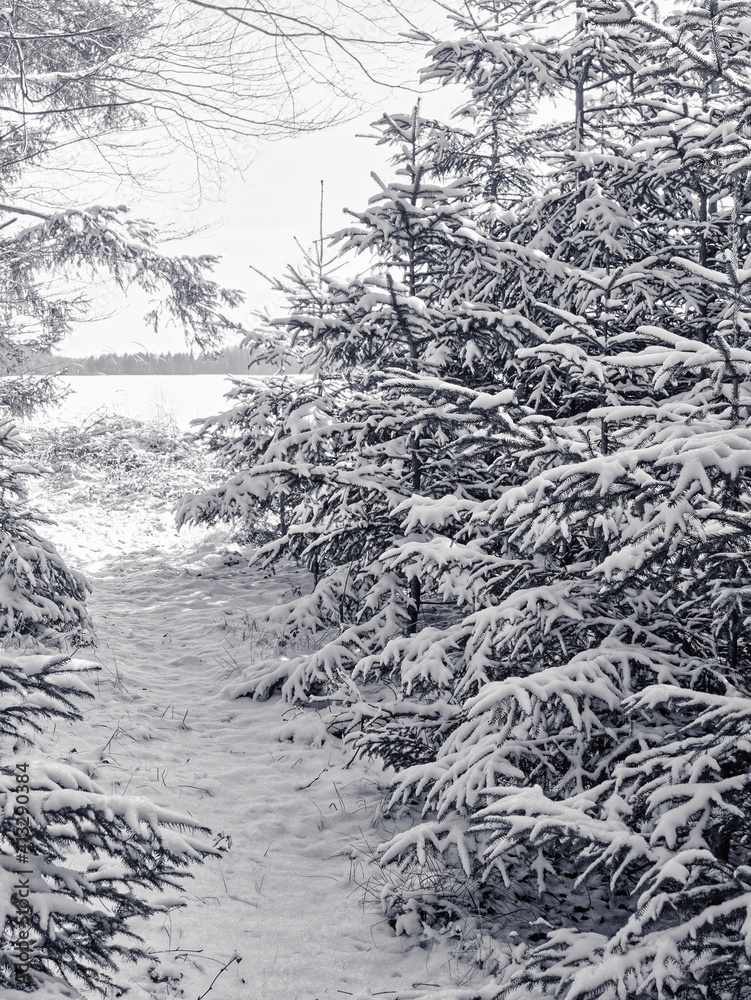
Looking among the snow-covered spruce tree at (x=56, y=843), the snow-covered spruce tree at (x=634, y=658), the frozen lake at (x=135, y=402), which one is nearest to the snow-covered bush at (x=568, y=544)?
the snow-covered spruce tree at (x=634, y=658)

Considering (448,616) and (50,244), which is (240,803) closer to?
(448,616)

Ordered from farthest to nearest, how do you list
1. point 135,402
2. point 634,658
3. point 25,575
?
point 135,402 → point 25,575 → point 634,658

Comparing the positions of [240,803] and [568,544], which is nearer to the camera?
[568,544]

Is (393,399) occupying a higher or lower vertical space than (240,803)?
higher

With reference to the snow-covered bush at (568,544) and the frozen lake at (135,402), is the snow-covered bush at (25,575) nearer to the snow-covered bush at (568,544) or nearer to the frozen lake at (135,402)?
the snow-covered bush at (568,544)

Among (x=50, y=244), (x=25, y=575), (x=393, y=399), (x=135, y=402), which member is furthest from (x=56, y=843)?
(x=135, y=402)

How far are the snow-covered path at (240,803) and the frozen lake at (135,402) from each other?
1351 cm

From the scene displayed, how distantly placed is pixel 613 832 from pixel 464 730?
1.00 metres

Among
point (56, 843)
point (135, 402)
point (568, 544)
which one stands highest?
point (135, 402)

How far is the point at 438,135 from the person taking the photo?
8.30 meters

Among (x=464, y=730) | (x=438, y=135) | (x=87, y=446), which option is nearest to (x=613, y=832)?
(x=464, y=730)

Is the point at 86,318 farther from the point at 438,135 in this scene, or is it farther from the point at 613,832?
the point at 613,832

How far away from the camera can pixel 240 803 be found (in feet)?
14.2

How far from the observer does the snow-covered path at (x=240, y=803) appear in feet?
9.75
